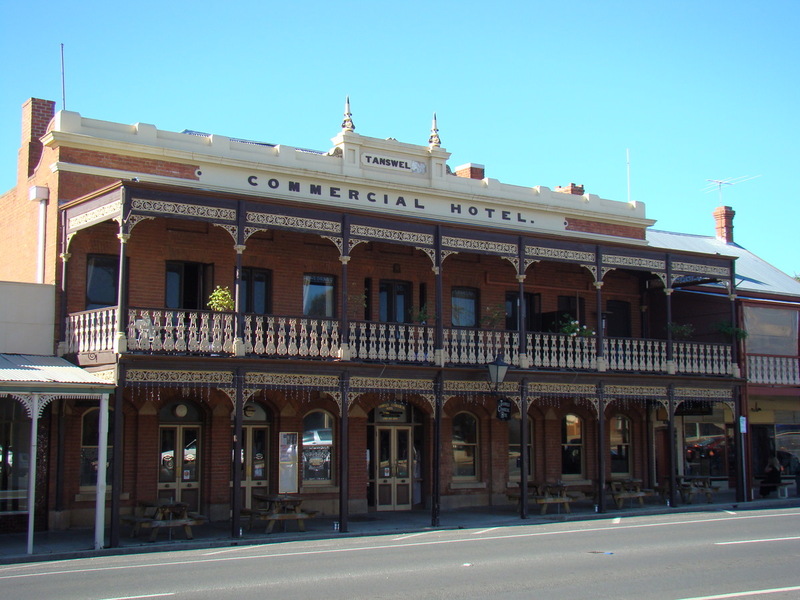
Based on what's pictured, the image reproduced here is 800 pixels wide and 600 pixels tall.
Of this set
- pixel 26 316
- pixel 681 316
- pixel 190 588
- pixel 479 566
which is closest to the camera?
pixel 190 588

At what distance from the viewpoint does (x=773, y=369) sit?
2634cm

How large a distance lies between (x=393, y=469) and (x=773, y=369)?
11155 millimetres

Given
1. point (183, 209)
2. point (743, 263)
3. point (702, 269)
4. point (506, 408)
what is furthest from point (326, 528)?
point (743, 263)

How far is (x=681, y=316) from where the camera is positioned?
2756 cm

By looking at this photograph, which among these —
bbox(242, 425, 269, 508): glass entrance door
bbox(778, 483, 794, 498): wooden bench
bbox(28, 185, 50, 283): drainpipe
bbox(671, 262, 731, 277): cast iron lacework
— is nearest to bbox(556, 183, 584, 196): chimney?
bbox(671, 262, 731, 277): cast iron lacework

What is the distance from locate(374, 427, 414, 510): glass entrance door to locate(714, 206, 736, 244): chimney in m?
16.2

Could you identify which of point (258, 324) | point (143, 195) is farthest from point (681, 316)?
point (143, 195)

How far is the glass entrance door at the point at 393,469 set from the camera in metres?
23.1

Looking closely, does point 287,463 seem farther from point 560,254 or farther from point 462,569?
point 462,569

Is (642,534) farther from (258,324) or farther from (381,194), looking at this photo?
(381,194)

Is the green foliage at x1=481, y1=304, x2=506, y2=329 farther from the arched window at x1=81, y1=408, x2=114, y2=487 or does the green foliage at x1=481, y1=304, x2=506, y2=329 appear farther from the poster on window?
the arched window at x1=81, y1=408, x2=114, y2=487

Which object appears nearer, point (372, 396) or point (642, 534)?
point (642, 534)

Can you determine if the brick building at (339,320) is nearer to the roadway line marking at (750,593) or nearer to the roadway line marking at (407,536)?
the roadway line marking at (407,536)

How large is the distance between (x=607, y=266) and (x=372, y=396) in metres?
6.59
